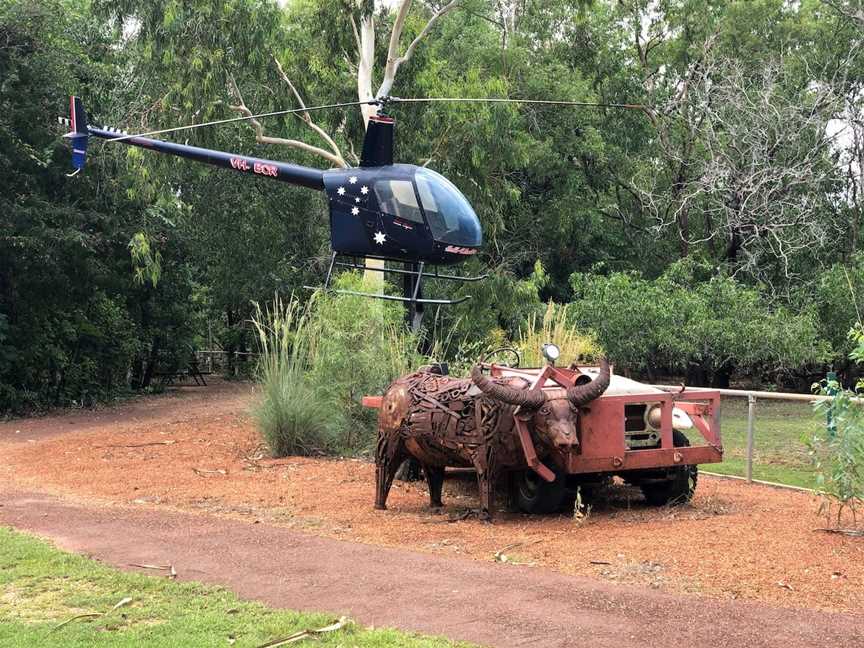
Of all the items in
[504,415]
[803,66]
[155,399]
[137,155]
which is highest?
[803,66]

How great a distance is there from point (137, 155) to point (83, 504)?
11.1 metres

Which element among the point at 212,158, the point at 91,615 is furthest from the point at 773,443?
the point at 91,615

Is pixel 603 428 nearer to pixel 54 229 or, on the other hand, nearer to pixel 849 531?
pixel 849 531

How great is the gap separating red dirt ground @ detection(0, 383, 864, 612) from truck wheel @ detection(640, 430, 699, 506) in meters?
0.17

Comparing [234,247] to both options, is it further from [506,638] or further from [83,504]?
[506,638]

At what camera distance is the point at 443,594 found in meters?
6.12

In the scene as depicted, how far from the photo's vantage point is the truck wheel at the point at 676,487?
916cm

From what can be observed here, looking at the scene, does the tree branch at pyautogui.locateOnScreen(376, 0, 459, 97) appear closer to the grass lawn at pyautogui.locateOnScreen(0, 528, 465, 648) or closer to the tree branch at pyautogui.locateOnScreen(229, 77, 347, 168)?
the tree branch at pyautogui.locateOnScreen(229, 77, 347, 168)

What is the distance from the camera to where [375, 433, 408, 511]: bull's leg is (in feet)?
30.3

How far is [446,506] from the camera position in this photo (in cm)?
977

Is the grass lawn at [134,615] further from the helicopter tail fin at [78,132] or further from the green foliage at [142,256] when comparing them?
the green foliage at [142,256]

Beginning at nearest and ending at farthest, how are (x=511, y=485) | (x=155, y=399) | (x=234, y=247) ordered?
(x=511, y=485) → (x=155, y=399) → (x=234, y=247)

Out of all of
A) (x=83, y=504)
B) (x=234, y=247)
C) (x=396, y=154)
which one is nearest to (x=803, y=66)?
→ (x=396, y=154)

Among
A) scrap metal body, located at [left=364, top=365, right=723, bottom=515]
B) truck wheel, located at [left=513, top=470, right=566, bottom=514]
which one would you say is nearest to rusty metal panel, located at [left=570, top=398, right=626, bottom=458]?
scrap metal body, located at [left=364, top=365, right=723, bottom=515]
